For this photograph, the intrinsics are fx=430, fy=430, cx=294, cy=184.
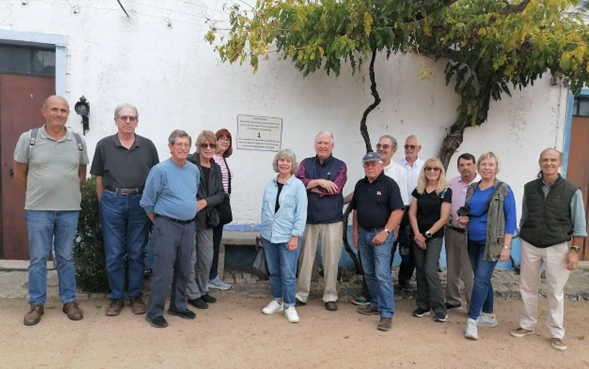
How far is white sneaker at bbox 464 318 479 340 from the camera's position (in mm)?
3996

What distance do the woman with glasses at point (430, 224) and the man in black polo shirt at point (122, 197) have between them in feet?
8.72

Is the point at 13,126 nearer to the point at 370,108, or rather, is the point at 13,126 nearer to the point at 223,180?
the point at 223,180

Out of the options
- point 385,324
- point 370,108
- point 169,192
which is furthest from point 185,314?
point 370,108

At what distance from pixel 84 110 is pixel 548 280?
5295 mm

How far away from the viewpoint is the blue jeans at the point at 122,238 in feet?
13.1

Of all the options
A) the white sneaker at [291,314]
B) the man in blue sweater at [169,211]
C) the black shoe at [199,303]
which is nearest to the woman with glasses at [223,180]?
the black shoe at [199,303]

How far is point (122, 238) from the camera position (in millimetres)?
4117

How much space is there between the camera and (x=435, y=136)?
6.17 metres

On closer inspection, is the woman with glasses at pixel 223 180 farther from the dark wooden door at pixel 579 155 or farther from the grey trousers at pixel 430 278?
the dark wooden door at pixel 579 155

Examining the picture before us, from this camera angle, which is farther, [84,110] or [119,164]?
[84,110]

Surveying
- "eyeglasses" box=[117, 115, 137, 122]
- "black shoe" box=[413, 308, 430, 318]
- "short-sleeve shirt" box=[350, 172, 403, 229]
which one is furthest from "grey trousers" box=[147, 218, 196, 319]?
"black shoe" box=[413, 308, 430, 318]

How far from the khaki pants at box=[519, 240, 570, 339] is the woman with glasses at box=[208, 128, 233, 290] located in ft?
9.87

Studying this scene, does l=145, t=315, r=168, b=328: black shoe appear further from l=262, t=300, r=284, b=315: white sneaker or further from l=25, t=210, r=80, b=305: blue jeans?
l=262, t=300, r=284, b=315: white sneaker

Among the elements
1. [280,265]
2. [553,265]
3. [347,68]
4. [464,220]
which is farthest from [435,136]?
[280,265]
